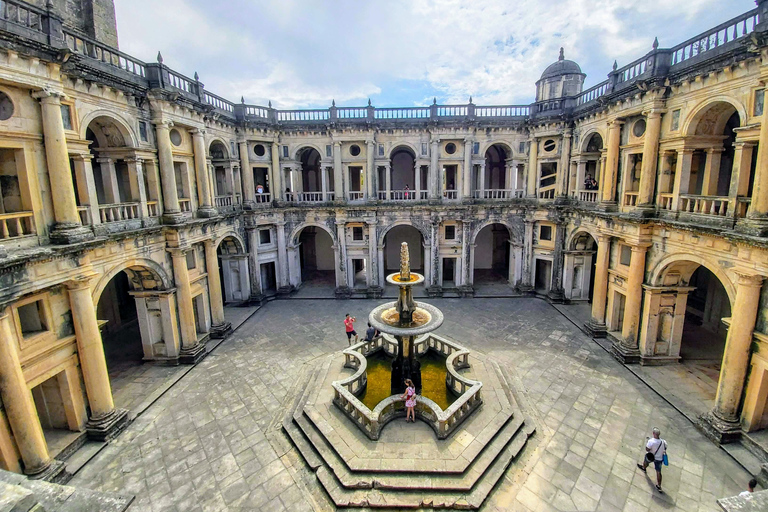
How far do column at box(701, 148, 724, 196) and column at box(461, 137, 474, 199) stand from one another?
1358 centimetres

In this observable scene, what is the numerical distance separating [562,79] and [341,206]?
1759 cm

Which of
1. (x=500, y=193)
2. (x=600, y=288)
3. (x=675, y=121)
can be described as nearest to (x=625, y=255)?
(x=600, y=288)

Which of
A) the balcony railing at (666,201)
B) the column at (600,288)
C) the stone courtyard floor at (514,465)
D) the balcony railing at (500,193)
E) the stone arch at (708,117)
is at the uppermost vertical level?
the stone arch at (708,117)

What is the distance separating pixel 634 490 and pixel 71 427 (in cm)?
1815

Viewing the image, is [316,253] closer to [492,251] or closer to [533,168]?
[492,251]

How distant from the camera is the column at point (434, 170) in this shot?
26375mm

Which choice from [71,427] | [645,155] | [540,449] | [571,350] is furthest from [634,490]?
[71,427]

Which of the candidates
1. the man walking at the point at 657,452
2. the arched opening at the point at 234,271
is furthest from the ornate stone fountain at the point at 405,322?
the arched opening at the point at 234,271

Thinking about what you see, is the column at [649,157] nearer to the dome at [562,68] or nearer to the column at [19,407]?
the dome at [562,68]

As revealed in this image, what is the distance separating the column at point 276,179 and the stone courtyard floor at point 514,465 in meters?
12.0

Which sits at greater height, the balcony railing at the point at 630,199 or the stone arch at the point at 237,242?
the balcony railing at the point at 630,199

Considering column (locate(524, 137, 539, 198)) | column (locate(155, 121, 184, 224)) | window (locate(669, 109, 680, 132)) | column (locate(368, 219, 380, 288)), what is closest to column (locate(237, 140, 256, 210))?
column (locate(155, 121, 184, 224))

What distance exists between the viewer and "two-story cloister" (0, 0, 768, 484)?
11.4 m

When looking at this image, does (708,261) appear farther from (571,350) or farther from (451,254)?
(451,254)
